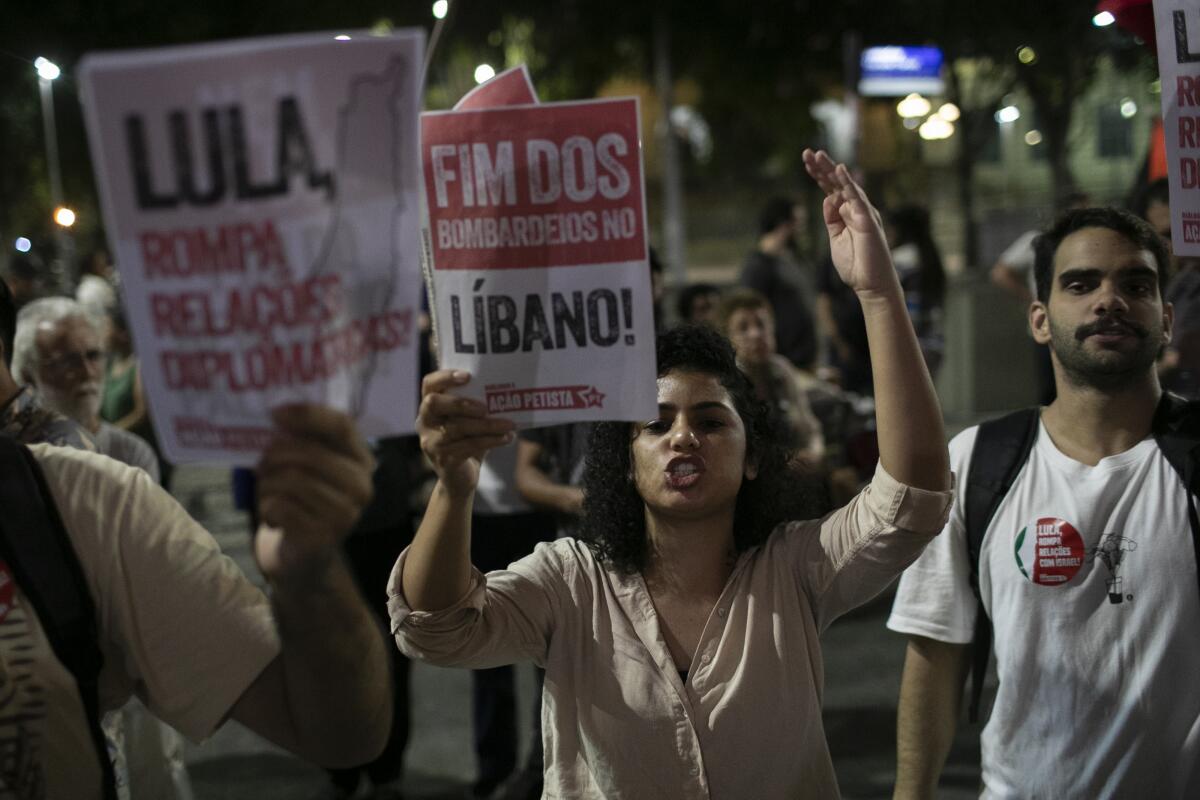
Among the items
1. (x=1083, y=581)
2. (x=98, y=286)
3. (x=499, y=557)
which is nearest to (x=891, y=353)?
(x=1083, y=581)

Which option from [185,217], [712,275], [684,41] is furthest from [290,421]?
[712,275]

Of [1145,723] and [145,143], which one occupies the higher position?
[145,143]

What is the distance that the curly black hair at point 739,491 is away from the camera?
266 centimetres

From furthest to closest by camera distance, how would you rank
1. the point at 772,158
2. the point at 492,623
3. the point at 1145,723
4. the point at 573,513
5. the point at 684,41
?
the point at 772,158
the point at 684,41
the point at 573,513
the point at 1145,723
the point at 492,623

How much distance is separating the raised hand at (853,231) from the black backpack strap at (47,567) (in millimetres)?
1321

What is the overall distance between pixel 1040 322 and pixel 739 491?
0.87 meters

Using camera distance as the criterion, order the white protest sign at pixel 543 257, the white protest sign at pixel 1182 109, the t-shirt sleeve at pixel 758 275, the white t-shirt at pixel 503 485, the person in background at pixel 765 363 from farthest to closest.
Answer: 1. the t-shirt sleeve at pixel 758 275
2. the person in background at pixel 765 363
3. the white t-shirt at pixel 503 485
4. the white protest sign at pixel 1182 109
5. the white protest sign at pixel 543 257

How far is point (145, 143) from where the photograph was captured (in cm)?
174

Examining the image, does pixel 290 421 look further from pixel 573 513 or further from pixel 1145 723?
pixel 573 513

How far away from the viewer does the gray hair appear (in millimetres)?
4344

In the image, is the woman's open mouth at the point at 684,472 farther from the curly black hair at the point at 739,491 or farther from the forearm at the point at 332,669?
the forearm at the point at 332,669

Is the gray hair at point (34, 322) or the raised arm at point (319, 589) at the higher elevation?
the gray hair at point (34, 322)

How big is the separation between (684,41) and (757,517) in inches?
808

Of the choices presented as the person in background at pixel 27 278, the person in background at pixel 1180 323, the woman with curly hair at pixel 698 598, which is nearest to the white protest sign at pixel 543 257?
the woman with curly hair at pixel 698 598
